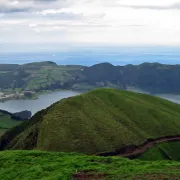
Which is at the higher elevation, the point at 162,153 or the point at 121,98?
the point at 121,98

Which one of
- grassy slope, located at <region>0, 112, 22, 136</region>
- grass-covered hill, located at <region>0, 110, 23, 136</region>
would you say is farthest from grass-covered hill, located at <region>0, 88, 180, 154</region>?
grass-covered hill, located at <region>0, 110, 23, 136</region>

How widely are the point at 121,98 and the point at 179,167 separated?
45.7 m

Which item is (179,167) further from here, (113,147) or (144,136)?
(144,136)

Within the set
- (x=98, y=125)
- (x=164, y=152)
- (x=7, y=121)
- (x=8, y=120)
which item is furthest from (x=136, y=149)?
(x=8, y=120)

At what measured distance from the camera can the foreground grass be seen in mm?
32500

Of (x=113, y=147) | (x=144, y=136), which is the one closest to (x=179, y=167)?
(x=113, y=147)

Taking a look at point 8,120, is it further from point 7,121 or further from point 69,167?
point 69,167

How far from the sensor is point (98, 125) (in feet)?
212

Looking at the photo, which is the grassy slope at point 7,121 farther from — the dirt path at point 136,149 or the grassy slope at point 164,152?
the grassy slope at point 164,152

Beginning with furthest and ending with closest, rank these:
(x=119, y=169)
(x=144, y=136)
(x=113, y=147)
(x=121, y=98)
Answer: (x=121, y=98) < (x=144, y=136) < (x=113, y=147) < (x=119, y=169)

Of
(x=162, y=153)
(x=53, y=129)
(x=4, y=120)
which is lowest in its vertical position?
(x=4, y=120)

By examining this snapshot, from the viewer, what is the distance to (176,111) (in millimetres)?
84688

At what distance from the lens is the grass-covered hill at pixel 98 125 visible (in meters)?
58.8

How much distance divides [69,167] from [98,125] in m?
29.1
